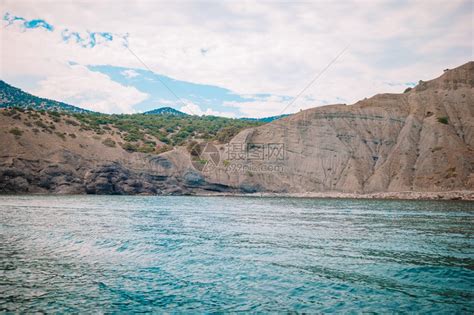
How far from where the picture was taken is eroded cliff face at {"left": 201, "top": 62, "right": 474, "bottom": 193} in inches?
2776

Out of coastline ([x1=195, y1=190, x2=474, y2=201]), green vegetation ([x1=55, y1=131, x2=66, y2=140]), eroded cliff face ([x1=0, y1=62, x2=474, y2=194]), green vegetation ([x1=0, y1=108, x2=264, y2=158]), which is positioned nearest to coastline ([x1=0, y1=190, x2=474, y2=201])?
coastline ([x1=195, y1=190, x2=474, y2=201])

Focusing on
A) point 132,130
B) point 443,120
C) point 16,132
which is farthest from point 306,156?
point 16,132

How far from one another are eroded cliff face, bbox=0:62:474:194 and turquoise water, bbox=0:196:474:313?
43.6 metres

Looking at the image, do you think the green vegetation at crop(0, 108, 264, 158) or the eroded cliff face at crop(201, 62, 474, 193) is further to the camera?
the green vegetation at crop(0, 108, 264, 158)

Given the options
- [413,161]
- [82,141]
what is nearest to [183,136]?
[82,141]

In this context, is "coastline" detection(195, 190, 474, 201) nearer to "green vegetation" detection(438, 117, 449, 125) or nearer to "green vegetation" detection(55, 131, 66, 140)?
"green vegetation" detection(438, 117, 449, 125)

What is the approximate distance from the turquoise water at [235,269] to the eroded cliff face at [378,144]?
47.9 m

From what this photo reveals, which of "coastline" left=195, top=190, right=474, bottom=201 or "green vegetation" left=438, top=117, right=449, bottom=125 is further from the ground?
"green vegetation" left=438, top=117, right=449, bottom=125

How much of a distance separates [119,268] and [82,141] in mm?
66667

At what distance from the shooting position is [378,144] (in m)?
80.6

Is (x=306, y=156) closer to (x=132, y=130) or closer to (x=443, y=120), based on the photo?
(x=443, y=120)

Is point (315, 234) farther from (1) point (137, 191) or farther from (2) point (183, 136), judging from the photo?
(2) point (183, 136)

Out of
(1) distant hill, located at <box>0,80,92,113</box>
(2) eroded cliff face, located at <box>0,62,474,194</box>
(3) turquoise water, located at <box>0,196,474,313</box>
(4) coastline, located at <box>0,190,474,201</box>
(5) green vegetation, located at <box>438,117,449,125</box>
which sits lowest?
(4) coastline, located at <box>0,190,474,201</box>

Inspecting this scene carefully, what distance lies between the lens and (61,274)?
13.6 metres
